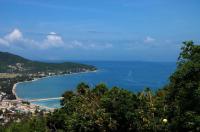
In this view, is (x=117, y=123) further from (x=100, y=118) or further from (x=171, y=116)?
(x=171, y=116)

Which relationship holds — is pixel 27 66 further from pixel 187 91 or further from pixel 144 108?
pixel 187 91

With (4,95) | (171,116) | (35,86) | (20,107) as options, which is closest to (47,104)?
(20,107)

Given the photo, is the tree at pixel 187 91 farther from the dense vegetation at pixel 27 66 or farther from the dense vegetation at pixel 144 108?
the dense vegetation at pixel 27 66

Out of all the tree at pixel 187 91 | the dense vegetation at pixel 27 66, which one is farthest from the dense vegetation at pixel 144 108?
the dense vegetation at pixel 27 66

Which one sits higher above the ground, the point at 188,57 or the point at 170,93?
the point at 188,57

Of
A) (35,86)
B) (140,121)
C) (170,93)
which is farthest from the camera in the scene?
(35,86)

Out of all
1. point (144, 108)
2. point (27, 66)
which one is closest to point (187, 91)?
point (144, 108)
